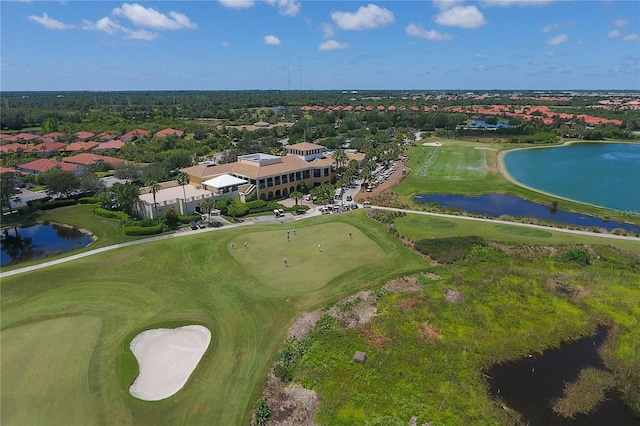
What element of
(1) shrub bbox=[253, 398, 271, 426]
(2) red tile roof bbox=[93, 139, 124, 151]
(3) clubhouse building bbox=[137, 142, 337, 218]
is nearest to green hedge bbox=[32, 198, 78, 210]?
(3) clubhouse building bbox=[137, 142, 337, 218]

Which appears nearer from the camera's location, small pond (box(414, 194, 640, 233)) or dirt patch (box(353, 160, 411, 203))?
small pond (box(414, 194, 640, 233))

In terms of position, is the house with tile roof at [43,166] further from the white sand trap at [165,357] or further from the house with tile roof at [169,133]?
the white sand trap at [165,357]

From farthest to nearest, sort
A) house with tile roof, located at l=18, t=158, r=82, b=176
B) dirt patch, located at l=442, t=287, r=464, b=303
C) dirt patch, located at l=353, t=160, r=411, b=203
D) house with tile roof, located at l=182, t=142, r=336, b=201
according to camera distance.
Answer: house with tile roof, located at l=18, t=158, r=82, b=176 < dirt patch, located at l=353, t=160, r=411, b=203 < house with tile roof, located at l=182, t=142, r=336, b=201 < dirt patch, located at l=442, t=287, r=464, b=303

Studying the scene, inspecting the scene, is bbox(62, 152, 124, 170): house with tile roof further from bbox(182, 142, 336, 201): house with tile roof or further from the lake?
the lake

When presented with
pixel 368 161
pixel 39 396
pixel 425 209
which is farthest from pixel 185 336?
pixel 368 161

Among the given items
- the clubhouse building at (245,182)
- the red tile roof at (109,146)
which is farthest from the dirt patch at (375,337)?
the red tile roof at (109,146)
